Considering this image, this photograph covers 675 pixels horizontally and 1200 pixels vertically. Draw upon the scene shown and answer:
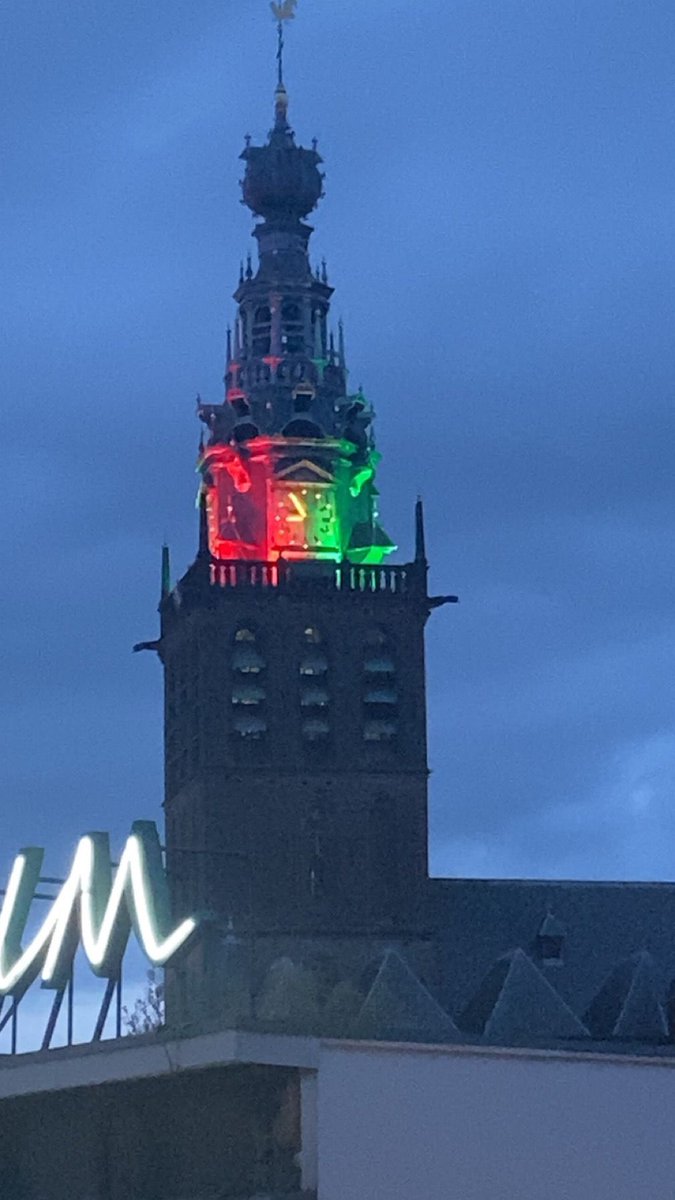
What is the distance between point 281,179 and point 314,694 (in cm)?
1957

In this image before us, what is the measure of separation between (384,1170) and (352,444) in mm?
84335

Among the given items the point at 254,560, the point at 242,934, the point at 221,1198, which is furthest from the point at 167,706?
the point at 221,1198

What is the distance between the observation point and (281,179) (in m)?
116

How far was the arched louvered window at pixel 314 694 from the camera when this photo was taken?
107500 mm

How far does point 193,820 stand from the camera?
106750 mm

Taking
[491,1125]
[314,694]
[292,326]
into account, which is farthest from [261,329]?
[491,1125]

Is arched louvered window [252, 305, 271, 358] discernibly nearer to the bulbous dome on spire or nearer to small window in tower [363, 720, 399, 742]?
the bulbous dome on spire

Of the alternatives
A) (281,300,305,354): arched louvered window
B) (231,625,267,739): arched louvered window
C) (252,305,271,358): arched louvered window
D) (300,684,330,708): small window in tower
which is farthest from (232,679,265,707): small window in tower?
(281,300,305,354): arched louvered window

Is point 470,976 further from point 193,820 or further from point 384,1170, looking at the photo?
point 384,1170

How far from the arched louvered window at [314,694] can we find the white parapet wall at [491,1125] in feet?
253

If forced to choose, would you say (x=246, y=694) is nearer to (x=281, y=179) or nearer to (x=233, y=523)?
(x=233, y=523)

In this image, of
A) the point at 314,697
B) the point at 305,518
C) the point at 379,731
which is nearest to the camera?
the point at 314,697

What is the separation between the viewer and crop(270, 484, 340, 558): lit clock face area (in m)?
111

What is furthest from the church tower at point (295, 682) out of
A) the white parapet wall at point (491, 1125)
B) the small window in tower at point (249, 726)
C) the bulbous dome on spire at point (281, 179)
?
the white parapet wall at point (491, 1125)
